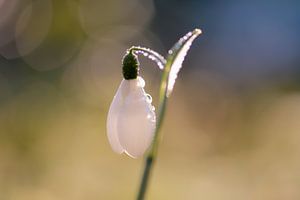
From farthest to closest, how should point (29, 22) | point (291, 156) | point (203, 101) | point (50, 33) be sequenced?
point (29, 22), point (50, 33), point (203, 101), point (291, 156)

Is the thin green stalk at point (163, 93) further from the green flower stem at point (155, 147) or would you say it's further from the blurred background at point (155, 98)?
the blurred background at point (155, 98)

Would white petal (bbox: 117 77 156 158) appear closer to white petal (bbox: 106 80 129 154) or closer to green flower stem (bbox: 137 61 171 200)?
white petal (bbox: 106 80 129 154)

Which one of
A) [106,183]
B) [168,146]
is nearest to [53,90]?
[168,146]

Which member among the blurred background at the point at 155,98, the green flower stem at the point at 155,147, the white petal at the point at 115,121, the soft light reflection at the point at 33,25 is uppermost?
the green flower stem at the point at 155,147

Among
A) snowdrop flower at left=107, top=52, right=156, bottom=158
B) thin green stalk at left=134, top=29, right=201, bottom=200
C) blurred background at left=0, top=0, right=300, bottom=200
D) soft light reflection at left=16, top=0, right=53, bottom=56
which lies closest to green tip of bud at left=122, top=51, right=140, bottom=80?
snowdrop flower at left=107, top=52, right=156, bottom=158

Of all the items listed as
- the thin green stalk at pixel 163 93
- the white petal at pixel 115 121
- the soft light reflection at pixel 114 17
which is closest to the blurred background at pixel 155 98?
the soft light reflection at pixel 114 17

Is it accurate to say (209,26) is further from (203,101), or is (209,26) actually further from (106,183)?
(106,183)

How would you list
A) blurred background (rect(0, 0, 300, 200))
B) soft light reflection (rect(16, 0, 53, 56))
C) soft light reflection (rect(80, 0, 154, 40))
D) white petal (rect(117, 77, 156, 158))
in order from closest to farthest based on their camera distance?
white petal (rect(117, 77, 156, 158)) → blurred background (rect(0, 0, 300, 200)) → soft light reflection (rect(16, 0, 53, 56)) → soft light reflection (rect(80, 0, 154, 40))
